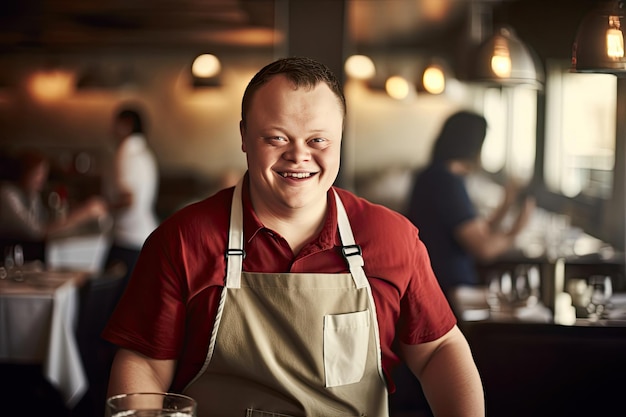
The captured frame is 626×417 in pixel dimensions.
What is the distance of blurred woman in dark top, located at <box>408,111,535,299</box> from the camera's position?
3996mm

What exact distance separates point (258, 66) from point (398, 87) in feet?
5.81

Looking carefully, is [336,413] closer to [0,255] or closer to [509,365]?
[509,365]

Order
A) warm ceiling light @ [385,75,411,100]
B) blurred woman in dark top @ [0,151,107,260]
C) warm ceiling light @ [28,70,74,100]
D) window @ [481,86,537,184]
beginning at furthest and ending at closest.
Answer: warm ceiling light @ [28,70,74,100]
warm ceiling light @ [385,75,411,100]
window @ [481,86,537,184]
blurred woman in dark top @ [0,151,107,260]

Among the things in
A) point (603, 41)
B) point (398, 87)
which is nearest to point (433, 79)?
point (398, 87)

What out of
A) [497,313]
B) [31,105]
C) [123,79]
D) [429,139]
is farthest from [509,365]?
[31,105]

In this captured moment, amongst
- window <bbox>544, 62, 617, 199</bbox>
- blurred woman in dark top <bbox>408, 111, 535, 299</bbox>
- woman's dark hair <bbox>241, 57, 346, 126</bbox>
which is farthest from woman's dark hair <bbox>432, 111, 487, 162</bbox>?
window <bbox>544, 62, 617, 199</bbox>

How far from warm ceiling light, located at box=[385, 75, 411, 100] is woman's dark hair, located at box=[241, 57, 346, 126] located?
6.92 m

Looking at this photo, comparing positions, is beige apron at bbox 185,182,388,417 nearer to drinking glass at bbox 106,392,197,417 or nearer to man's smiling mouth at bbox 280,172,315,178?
man's smiling mouth at bbox 280,172,315,178

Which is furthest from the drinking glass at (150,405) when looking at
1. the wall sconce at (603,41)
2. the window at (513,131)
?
the window at (513,131)

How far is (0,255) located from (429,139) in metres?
4.61

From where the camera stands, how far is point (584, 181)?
24.7ft

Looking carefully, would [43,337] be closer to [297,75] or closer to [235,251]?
[235,251]

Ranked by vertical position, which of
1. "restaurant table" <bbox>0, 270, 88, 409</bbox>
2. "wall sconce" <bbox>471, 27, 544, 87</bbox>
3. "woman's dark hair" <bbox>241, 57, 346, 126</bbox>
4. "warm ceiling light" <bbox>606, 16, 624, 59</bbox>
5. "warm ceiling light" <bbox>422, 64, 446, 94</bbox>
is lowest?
"restaurant table" <bbox>0, 270, 88, 409</bbox>

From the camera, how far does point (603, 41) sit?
7.04ft
